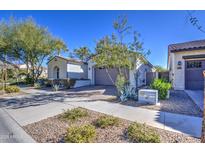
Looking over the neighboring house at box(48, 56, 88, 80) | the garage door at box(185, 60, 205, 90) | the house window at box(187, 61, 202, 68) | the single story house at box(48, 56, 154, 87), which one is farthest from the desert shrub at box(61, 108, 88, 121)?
the neighboring house at box(48, 56, 88, 80)

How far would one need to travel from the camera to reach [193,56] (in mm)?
10711

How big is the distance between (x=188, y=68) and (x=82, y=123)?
31.3 feet

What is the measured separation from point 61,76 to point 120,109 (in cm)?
1462

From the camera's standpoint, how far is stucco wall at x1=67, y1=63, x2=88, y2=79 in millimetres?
19136

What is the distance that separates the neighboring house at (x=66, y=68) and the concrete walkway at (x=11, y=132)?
1372cm

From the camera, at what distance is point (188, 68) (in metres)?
11.2

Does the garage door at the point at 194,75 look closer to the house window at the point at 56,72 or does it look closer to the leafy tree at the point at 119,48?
the leafy tree at the point at 119,48

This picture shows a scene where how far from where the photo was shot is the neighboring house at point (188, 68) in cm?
1078

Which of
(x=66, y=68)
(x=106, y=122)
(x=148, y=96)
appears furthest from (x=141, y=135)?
(x=66, y=68)

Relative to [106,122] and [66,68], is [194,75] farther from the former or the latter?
[66,68]

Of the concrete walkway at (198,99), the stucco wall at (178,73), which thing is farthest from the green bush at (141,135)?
the stucco wall at (178,73)

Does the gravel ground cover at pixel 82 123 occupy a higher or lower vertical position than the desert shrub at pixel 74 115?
lower

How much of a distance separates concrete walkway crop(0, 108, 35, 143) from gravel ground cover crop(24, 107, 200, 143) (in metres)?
0.17


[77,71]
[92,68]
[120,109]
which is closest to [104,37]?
[120,109]
